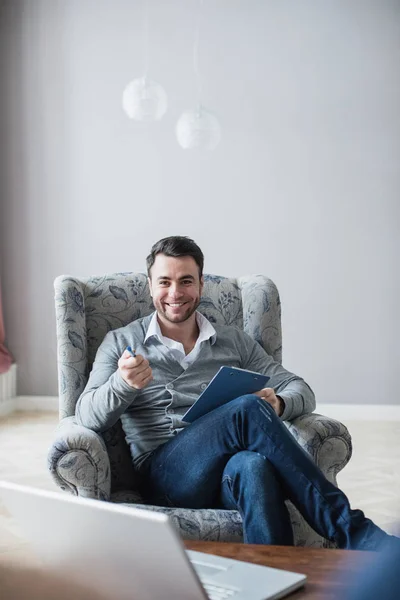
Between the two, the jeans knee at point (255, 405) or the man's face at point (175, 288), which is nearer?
the jeans knee at point (255, 405)

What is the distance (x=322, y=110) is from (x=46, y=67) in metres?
1.71

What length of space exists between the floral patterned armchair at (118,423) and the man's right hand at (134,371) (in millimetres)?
179

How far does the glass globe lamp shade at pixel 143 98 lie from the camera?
4680mm

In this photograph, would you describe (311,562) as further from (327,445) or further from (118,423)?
(118,423)

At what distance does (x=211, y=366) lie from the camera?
248 cm

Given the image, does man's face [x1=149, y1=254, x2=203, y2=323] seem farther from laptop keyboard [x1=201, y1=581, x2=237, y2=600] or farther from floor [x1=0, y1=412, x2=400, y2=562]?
laptop keyboard [x1=201, y1=581, x2=237, y2=600]

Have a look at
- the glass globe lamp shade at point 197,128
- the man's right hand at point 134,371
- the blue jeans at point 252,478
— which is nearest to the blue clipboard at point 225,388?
the blue jeans at point 252,478

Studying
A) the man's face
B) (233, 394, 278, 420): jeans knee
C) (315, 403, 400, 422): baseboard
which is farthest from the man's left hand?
(315, 403, 400, 422): baseboard

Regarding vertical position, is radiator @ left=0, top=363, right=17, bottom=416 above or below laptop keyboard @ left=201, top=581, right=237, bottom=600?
below

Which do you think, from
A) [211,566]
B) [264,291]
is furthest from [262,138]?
[211,566]

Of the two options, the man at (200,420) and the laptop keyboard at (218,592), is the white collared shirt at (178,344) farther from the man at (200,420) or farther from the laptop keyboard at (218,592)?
the laptop keyboard at (218,592)

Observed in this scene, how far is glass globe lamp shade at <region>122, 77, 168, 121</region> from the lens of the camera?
15.4ft

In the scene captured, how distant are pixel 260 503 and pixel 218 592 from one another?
2.35ft

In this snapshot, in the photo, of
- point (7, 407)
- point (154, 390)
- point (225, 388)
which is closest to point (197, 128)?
point (7, 407)
